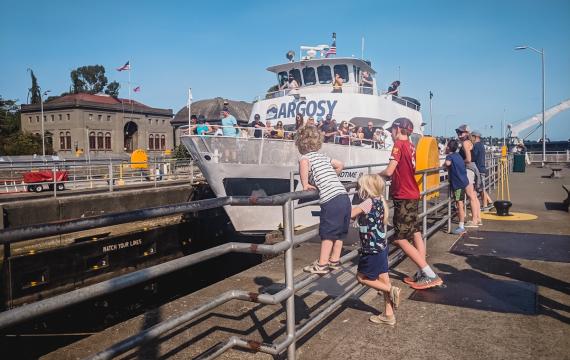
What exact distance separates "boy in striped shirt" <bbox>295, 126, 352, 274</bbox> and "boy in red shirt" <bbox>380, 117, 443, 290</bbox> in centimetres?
91

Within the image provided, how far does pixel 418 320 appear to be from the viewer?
3936mm

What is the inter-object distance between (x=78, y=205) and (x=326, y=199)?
12.0m

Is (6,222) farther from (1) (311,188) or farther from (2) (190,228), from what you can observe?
(1) (311,188)

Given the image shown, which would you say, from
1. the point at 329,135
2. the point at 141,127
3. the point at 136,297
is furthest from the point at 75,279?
the point at 141,127

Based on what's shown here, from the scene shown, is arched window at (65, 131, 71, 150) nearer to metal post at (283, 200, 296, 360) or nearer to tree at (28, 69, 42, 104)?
tree at (28, 69, 42, 104)

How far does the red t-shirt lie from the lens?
4.59 m

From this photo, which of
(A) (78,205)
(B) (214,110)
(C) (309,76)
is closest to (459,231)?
(C) (309,76)

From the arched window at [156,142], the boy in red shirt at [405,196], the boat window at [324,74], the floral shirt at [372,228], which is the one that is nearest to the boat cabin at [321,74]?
the boat window at [324,74]

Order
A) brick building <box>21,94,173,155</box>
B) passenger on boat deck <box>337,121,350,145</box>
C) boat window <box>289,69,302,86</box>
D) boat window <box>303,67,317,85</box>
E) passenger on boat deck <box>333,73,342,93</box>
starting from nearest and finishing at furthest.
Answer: passenger on boat deck <box>337,121,350,145</box>
passenger on boat deck <box>333,73,342,93</box>
boat window <box>303,67,317,85</box>
boat window <box>289,69,302,86</box>
brick building <box>21,94,173,155</box>

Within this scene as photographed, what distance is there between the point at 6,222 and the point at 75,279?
3.50m

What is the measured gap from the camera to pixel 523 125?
3105 inches

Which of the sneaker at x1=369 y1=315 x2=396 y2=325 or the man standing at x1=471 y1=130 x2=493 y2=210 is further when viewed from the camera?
the man standing at x1=471 y1=130 x2=493 y2=210

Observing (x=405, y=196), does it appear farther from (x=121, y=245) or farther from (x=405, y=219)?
(x=121, y=245)

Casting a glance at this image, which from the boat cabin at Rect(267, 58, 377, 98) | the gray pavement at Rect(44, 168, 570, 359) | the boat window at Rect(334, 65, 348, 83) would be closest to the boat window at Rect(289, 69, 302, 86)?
the boat cabin at Rect(267, 58, 377, 98)
